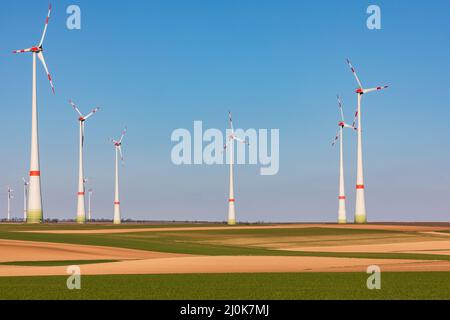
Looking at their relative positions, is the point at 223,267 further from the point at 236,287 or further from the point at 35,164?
the point at 35,164

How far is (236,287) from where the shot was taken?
28.9 m

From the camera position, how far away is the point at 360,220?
426 ft

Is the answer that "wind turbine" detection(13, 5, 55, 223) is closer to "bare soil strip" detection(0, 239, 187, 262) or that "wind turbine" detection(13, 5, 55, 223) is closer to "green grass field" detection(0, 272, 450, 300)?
"bare soil strip" detection(0, 239, 187, 262)

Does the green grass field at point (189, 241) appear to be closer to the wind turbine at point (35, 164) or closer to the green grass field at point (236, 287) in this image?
the wind turbine at point (35, 164)

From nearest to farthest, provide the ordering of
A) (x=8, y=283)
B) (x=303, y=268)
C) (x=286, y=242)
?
(x=8, y=283)
(x=303, y=268)
(x=286, y=242)

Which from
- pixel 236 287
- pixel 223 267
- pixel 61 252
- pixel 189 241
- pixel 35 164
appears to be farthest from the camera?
pixel 35 164

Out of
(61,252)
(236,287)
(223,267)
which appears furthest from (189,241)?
(236,287)

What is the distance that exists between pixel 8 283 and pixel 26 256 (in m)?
21.7

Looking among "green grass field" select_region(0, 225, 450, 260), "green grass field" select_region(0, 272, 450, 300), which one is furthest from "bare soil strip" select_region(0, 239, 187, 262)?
"green grass field" select_region(0, 272, 450, 300)

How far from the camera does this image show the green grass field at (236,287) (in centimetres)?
2561

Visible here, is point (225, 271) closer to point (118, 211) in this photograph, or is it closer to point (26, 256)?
point (26, 256)

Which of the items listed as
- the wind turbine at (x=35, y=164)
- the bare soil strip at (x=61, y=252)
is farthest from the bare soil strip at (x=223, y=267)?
the wind turbine at (x=35, y=164)

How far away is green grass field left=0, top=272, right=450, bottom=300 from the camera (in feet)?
84.0
